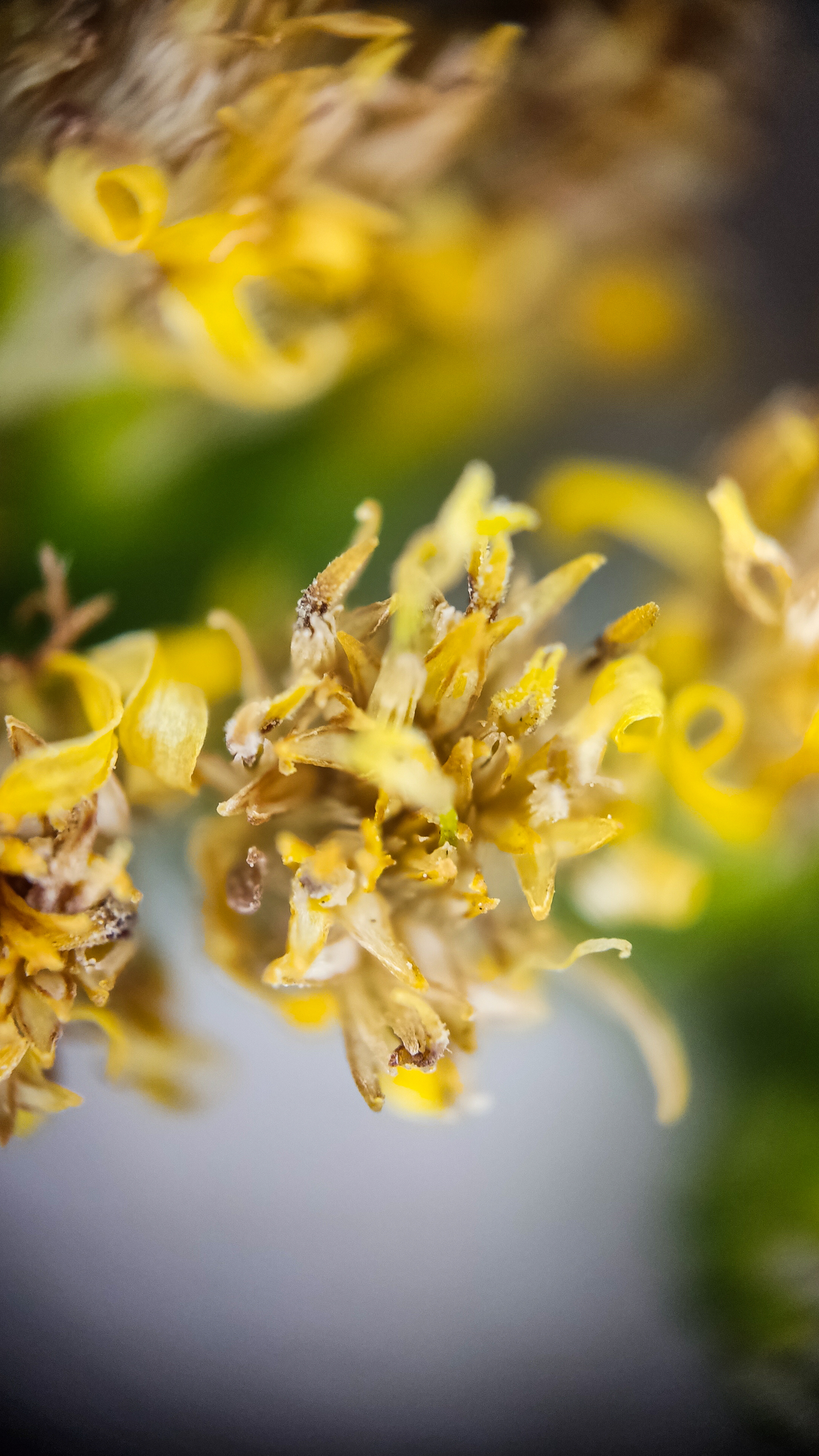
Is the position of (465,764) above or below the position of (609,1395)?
above

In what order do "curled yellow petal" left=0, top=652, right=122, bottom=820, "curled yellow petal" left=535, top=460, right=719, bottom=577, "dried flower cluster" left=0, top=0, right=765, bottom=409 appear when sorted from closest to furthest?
"curled yellow petal" left=0, top=652, right=122, bottom=820
"dried flower cluster" left=0, top=0, right=765, bottom=409
"curled yellow petal" left=535, top=460, right=719, bottom=577

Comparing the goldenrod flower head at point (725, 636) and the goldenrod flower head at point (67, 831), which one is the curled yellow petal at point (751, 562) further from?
the goldenrod flower head at point (67, 831)

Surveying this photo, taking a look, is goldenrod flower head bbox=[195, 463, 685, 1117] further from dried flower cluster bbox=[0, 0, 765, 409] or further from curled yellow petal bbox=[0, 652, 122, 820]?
dried flower cluster bbox=[0, 0, 765, 409]

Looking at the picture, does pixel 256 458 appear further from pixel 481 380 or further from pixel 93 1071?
pixel 93 1071

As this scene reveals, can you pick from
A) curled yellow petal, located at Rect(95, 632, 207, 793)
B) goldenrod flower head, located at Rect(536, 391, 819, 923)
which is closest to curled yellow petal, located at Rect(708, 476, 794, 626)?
goldenrod flower head, located at Rect(536, 391, 819, 923)

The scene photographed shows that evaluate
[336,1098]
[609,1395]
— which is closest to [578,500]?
[336,1098]

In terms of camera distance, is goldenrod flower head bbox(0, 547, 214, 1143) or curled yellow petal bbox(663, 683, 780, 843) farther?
curled yellow petal bbox(663, 683, 780, 843)
